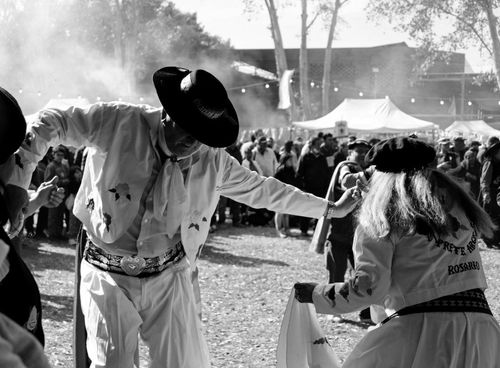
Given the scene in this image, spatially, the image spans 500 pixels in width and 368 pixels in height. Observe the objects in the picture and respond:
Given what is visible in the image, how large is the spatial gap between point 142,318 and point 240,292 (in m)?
5.65

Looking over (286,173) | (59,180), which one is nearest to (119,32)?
(286,173)

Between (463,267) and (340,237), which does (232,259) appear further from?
(463,267)

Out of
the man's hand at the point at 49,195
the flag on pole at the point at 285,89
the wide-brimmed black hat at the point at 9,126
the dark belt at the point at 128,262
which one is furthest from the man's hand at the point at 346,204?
the flag on pole at the point at 285,89

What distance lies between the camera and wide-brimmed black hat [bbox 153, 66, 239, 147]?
12.4 feet

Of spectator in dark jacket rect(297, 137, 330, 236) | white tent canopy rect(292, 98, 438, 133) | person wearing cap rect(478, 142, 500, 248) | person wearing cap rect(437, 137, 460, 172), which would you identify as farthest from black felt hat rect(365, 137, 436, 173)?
white tent canopy rect(292, 98, 438, 133)

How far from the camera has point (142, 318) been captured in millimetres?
3855

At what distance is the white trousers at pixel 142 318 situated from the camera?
3.72 meters

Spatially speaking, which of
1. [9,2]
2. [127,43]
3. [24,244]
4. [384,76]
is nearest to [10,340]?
[24,244]

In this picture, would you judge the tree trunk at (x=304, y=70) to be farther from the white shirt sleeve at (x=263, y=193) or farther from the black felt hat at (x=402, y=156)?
the black felt hat at (x=402, y=156)

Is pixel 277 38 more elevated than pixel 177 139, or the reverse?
pixel 277 38

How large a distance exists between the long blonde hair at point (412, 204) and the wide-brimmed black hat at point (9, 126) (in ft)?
5.08

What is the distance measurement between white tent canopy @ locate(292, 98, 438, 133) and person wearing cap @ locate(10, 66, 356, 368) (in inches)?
747

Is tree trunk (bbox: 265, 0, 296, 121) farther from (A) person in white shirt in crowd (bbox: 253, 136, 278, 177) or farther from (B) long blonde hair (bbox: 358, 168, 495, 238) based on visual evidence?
(B) long blonde hair (bbox: 358, 168, 495, 238)

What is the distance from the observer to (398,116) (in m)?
23.6
